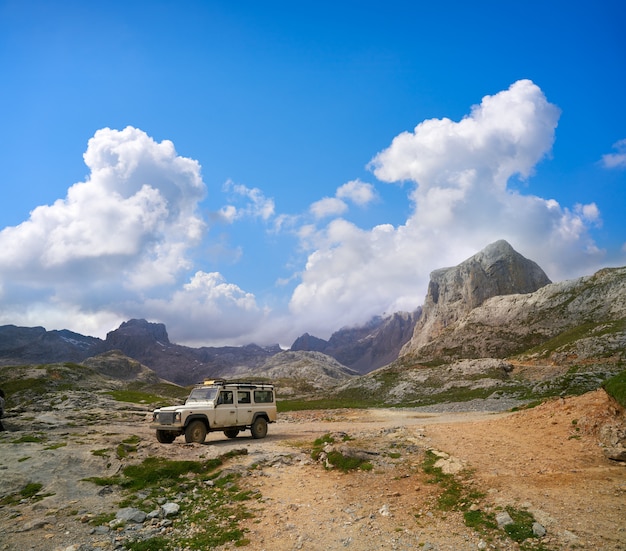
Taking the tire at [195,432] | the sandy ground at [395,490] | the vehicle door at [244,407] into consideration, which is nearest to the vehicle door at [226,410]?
the vehicle door at [244,407]

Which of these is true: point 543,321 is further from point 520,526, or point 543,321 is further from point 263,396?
point 520,526

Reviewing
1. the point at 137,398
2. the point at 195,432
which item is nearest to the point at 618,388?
the point at 195,432

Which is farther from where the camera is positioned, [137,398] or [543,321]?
[543,321]

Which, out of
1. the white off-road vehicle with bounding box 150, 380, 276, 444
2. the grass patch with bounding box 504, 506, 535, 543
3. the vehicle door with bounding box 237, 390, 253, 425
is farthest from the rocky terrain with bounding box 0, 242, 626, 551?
the white off-road vehicle with bounding box 150, 380, 276, 444

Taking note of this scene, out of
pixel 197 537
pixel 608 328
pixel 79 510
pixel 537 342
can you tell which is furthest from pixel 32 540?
pixel 537 342

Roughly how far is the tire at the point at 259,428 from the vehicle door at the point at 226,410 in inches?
64.0

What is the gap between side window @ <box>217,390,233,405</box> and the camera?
23620mm

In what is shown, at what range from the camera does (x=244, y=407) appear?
81.0 feet

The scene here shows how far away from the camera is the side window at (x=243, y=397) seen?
24673 millimetres

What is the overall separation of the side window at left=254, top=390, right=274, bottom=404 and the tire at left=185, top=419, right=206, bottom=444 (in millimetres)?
4369

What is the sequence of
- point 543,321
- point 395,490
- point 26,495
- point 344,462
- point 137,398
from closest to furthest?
point 395,490
point 26,495
point 344,462
point 137,398
point 543,321

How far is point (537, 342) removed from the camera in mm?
125750

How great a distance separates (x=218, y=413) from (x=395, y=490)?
13.8 meters

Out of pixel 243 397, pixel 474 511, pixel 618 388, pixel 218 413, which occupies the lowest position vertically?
pixel 474 511
